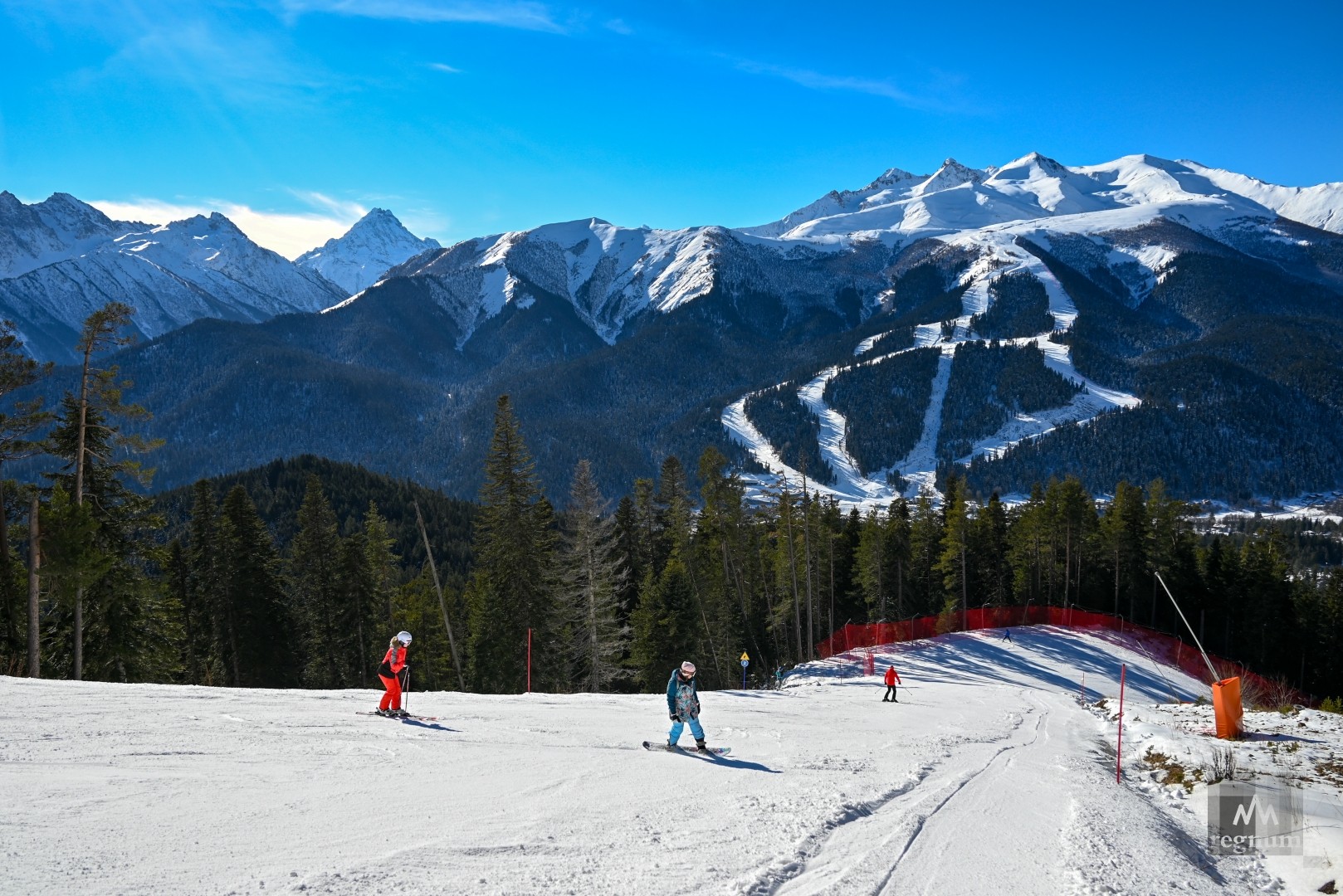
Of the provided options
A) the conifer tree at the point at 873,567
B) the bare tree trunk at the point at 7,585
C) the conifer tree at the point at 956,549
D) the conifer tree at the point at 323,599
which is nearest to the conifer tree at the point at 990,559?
the conifer tree at the point at 956,549

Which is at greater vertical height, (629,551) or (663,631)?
(629,551)

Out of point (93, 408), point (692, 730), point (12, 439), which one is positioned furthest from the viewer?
point (93, 408)

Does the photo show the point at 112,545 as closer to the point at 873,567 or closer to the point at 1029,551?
the point at 873,567

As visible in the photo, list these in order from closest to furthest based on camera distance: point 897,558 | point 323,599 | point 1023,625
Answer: point 323,599 < point 1023,625 < point 897,558

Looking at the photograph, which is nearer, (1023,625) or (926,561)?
(1023,625)

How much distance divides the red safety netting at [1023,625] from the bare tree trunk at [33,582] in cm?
3659

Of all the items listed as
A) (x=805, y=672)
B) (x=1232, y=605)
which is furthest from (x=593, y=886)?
(x=1232, y=605)

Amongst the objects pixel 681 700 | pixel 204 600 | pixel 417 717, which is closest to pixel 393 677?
pixel 417 717

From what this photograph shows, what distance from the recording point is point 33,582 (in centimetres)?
2259

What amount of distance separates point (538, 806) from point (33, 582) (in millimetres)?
21050

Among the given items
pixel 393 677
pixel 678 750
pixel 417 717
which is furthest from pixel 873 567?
pixel 393 677

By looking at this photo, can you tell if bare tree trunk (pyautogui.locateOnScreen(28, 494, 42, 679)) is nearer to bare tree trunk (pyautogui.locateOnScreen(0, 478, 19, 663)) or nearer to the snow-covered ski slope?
bare tree trunk (pyautogui.locateOnScreen(0, 478, 19, 663))

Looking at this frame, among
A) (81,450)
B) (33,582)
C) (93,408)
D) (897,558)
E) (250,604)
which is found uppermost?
(93,408)

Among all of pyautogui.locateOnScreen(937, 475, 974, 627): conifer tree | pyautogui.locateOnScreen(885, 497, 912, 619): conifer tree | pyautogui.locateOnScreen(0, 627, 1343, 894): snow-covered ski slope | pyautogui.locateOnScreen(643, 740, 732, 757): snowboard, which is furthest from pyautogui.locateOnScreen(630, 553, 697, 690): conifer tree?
pyautogui.locateOnScreen(885, 497, 912, 619): conifer tree
